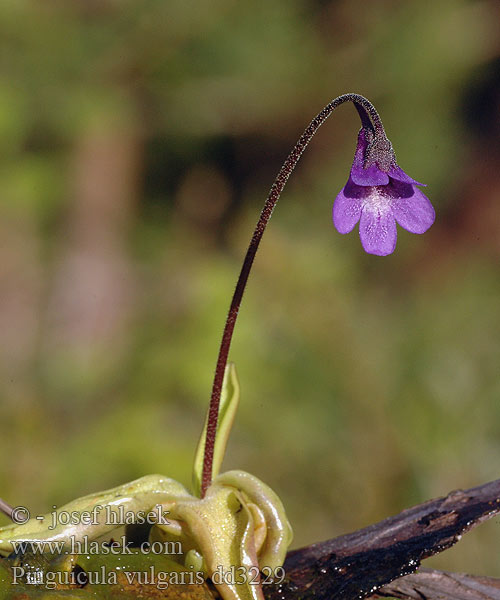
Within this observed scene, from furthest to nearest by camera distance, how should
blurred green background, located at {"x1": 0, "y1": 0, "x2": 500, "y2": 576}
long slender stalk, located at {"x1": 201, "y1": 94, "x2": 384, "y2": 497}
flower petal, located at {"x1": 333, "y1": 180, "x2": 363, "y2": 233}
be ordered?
1. blurred green background, located at {"x1": 0, "y1": 0, "x2": 500, "y2": 576}
2. flower petal, located at {"x1": 333, "y1": 180, "x2": 363, "y2": 233}
3. long slender stalk, located at {"x1": 201, "y1": 94, "x2": 384, "y2": 497}

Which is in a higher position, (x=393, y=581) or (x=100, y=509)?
(x=100, y=509)

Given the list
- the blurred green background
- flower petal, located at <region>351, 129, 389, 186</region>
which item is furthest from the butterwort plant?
the blurred green background

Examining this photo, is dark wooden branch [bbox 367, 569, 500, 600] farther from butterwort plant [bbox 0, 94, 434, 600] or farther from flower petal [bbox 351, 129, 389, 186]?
flower petal [bbox 351, 129, 389, 186]

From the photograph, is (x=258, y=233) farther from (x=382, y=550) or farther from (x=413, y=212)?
(x=382, y=550)

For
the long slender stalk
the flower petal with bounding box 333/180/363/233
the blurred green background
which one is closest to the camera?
the long slender stalk

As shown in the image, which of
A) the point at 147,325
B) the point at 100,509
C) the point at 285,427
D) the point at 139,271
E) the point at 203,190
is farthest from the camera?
the point at 203,190

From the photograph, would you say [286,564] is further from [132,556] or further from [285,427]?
[285,427]

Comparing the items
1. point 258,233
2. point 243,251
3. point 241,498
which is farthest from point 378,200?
point 243,251

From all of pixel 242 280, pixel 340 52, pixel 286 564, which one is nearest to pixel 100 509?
pixel 286 564
